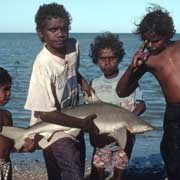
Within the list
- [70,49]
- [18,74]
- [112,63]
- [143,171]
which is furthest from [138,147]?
[18,74]

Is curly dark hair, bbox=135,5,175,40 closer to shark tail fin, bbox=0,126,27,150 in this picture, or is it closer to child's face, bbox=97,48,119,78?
child's face, bbox=97,48,119,78

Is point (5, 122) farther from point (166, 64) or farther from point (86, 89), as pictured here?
point (166, 64)

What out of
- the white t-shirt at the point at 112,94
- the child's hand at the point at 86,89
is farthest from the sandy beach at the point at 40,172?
the child's hand at the point at 86,89

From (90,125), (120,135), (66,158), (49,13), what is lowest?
(66,158)

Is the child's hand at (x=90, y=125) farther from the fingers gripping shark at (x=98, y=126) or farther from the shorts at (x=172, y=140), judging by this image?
the shorts at (x=172, y=140)

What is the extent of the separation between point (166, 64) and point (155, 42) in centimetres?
27

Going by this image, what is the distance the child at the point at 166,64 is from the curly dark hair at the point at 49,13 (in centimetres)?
84

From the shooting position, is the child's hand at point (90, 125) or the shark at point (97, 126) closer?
the shark at point (97, 126)

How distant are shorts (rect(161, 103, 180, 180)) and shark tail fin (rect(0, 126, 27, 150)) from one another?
1.54 m

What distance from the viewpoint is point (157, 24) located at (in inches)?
249

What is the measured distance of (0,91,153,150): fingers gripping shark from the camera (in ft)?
19.8

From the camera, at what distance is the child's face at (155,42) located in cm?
629

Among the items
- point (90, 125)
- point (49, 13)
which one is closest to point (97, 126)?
point (90, 125)

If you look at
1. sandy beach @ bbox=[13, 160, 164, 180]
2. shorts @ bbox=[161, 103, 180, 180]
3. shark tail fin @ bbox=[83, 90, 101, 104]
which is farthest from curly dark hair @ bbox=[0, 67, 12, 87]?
sandy beach @ bbox=[13, 160, 164, 180]
